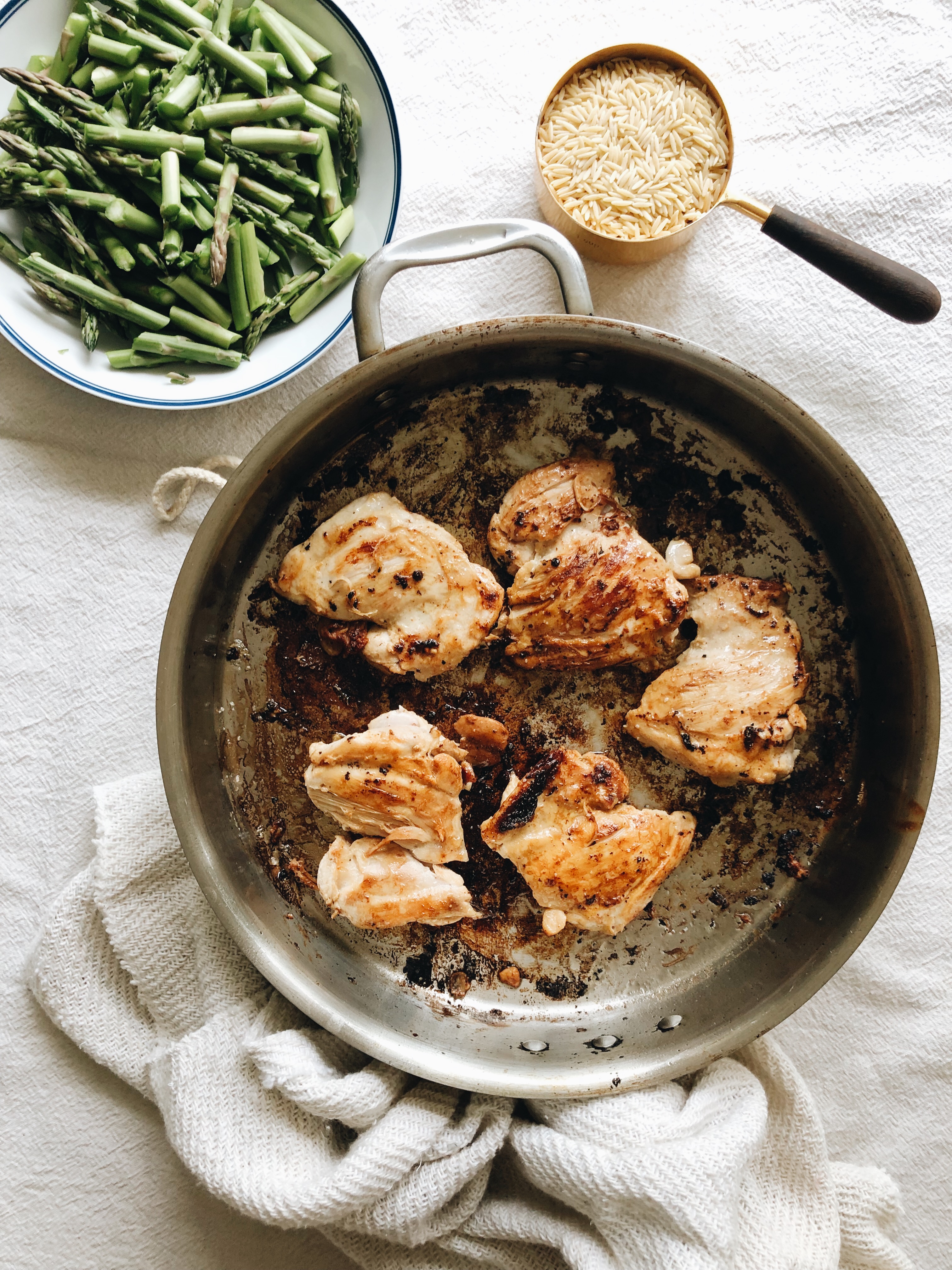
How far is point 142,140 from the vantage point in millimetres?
2510

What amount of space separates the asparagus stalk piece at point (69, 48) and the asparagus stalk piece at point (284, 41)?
522mm

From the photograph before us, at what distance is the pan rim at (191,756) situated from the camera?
2400 millimetres

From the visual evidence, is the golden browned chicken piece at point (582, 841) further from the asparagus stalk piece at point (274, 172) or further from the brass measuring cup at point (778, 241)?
the asparagus stalk piece at point (274, 172)

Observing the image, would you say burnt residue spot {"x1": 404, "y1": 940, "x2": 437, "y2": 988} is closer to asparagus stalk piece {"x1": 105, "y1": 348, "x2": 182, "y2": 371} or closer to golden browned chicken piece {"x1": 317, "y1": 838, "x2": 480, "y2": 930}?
golden browned chicken piece {"x1": 317, "y1": 838, "x2": 480, "y2": 930}

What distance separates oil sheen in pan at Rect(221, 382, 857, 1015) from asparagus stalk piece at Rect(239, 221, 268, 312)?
0.52 meters

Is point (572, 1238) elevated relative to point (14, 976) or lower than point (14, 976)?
lower

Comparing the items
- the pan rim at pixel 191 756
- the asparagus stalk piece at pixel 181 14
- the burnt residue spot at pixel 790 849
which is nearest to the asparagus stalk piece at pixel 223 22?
the asparagus stalk piece at pixel 181 14

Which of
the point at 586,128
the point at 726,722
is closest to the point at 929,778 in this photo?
the point at 726,722

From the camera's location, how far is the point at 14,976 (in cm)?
275

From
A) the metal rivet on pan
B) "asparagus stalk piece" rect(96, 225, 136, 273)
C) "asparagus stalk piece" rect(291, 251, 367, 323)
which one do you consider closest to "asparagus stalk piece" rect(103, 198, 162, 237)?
"asparagus stalk piece" rect(96, 225, 136, 273)

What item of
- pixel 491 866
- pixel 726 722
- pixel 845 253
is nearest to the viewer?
pixel 845 253

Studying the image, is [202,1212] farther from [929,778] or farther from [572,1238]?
[929,778]

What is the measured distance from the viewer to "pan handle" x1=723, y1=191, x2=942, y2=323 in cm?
239

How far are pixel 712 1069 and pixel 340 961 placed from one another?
1208 mm
